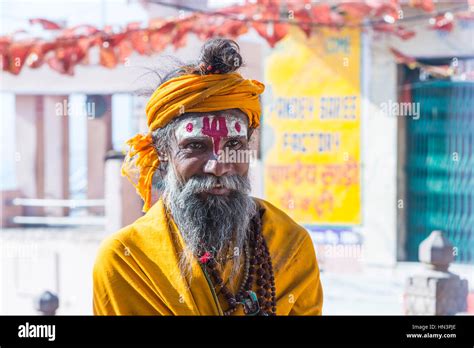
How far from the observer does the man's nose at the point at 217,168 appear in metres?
2.27

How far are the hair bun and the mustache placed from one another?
1.12 ft

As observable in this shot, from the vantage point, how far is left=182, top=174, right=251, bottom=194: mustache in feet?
7.51

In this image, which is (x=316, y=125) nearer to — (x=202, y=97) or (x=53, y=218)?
(x=53, y=218)

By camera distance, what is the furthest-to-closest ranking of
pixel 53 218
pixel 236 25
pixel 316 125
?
pixel 53 218 → pixel 316 125 → pixel 236 25

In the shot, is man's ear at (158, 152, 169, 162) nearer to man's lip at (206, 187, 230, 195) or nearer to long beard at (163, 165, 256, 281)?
long beard at (163, 165, 256, 281)

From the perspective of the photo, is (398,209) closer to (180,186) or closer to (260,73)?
(260,73)

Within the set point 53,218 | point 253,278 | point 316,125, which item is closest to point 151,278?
point 253,278

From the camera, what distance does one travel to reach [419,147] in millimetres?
7207

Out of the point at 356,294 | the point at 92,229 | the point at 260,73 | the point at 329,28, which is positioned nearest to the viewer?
the point at 356,294

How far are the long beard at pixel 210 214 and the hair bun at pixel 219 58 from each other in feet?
1.14

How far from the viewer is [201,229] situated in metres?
2.35

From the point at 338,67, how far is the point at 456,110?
4.08 ft

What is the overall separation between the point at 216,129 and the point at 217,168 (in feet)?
0.44
